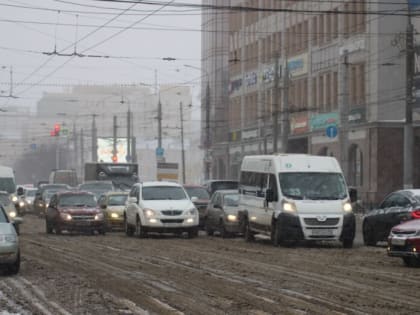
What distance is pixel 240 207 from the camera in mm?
30516

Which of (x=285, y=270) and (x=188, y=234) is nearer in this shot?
(x=285, y=270)

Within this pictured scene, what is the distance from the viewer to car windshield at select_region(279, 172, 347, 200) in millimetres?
26969

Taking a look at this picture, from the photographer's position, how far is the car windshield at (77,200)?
117 feet

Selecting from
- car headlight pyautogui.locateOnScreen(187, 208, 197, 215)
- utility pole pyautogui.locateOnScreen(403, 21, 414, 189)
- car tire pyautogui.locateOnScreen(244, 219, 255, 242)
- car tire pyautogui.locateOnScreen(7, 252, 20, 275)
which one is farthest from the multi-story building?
car tire pyautogui.locateOnScreen(7, 252, 20, 275)

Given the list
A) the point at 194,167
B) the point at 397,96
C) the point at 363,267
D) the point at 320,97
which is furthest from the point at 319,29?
the point at 194,167

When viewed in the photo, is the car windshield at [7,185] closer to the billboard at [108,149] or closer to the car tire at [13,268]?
the car tire at [13,268]

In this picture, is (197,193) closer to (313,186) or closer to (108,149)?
(313,186)

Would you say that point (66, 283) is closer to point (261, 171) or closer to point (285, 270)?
point (285, 270)

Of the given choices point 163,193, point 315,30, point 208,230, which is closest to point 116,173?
point 315,30

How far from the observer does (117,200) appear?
39.2m

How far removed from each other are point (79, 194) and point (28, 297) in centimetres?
2235

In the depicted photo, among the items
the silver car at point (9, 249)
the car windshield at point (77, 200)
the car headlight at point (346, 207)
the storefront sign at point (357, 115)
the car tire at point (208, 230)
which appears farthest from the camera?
the storefront sign at point (357, 115)

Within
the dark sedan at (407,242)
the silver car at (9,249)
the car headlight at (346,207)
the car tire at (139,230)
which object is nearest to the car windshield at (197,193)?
the car tire at (139,230)

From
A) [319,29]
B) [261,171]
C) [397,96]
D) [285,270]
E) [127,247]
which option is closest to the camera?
[285,270]
